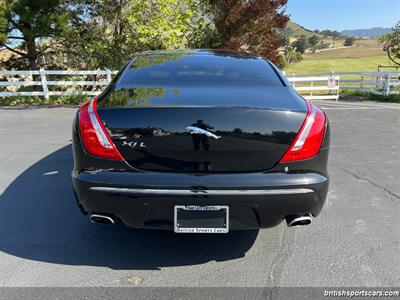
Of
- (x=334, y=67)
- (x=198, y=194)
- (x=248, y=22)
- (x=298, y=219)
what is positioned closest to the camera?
(x=198, y=194)

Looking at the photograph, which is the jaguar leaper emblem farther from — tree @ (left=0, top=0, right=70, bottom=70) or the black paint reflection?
tree @ (left=0, top=0, right=70, bottom=70)

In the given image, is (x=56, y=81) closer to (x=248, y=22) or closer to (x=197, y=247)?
(x=248, y=22)

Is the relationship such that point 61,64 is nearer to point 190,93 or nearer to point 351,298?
point 190,93

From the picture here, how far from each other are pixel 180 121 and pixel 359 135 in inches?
222

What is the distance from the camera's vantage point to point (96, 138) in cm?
243

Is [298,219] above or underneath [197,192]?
underneath

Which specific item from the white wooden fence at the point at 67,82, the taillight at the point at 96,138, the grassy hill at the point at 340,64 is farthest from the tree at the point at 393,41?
the grassy hill at the point at 340,64

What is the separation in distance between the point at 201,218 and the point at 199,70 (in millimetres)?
1434

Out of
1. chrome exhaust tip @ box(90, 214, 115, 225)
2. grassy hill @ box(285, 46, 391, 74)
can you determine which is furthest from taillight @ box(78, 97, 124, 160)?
grassy hill @ box(285, 46, 391, 74)

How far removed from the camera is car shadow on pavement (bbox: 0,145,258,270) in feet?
9.14

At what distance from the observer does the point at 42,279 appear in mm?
2537

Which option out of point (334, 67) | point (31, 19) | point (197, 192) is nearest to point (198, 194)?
point (197, 192)

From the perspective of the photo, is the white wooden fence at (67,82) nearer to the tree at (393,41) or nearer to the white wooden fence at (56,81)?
the white wooden fence at (56,81)

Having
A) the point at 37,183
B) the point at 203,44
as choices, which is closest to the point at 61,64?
the point at 203,44
